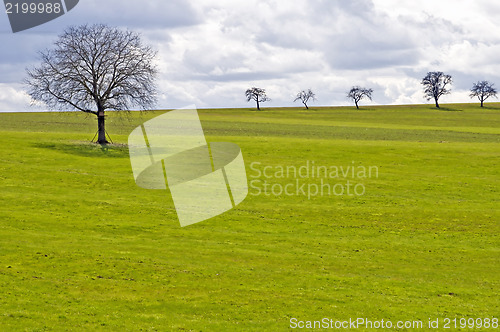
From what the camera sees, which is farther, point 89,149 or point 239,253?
point 89,149

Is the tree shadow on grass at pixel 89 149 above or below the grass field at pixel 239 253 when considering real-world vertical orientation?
above

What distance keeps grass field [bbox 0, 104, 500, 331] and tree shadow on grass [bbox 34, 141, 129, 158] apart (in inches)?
109

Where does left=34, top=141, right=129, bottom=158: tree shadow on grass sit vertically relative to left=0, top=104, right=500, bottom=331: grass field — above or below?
above

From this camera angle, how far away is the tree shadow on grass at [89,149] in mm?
59594

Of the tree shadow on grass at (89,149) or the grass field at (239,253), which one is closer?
the grass field at (239,253)

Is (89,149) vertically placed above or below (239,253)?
above

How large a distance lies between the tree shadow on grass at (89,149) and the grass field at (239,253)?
2758 millimetres

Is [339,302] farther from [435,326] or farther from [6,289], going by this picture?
→ [6,289]

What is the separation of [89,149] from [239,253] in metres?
36.8

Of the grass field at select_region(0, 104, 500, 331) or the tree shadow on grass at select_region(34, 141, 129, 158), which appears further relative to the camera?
the tree shadow on grass at select_region(34, 141, 129, 158)

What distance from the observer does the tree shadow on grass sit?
59594 millimetres

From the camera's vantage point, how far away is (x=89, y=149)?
203ft

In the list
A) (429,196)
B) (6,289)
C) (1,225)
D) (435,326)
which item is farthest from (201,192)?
(435,326)

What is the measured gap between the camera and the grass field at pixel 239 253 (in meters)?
22.6
